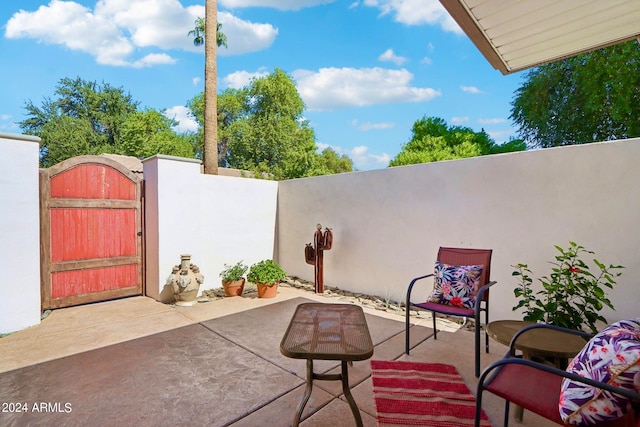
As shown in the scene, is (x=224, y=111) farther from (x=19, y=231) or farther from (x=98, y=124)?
(x=19, y=231)

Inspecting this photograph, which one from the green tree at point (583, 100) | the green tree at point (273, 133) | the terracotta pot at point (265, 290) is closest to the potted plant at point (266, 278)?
the terracotta pot at point (265, 290)

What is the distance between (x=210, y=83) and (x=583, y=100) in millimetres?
12730

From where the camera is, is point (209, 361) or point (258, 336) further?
point (258, 336)

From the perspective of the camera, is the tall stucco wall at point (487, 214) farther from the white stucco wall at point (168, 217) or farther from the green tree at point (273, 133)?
the green tree at point (273, 133)

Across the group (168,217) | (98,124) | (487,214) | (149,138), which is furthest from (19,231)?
(98,124)

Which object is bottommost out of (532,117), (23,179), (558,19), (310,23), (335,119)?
(23,179)

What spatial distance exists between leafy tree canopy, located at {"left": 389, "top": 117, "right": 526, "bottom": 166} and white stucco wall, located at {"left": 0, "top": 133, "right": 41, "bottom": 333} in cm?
1152

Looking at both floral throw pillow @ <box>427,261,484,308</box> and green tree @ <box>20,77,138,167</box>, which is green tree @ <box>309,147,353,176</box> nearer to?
green tree @ <box>20,77,138,167</box>

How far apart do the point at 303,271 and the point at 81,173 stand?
365 cm

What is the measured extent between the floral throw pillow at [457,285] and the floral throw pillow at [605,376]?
57.4 inches

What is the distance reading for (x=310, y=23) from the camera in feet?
38.8

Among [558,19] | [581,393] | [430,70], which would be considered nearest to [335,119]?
[430,70]

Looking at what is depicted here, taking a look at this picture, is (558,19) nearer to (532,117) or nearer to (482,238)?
(482,238)

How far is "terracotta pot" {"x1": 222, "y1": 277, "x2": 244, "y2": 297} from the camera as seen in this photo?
4.83 metres
